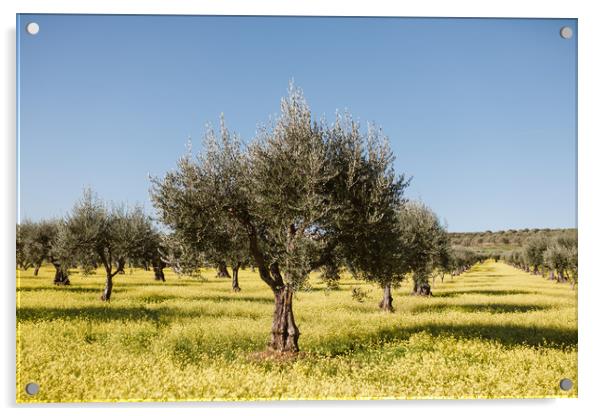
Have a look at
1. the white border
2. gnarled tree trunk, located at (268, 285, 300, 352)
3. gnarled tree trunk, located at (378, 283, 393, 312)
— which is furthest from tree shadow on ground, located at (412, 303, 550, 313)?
gnarled tree trunk, located at (268, 285, 300, 352)

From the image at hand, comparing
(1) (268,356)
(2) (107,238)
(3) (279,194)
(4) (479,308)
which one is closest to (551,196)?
(3) (279,194)

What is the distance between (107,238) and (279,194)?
1380 centimetres

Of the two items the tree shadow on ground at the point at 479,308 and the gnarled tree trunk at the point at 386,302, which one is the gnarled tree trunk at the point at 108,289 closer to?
the gnarled tree trunk at the point at 386,302

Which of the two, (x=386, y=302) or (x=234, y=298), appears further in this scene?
(x=386, y=302)

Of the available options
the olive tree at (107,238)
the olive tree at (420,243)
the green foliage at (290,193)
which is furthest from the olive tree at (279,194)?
the olive tree at (420,243)

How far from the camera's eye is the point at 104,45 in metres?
12.0

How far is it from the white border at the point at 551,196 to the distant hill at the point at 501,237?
3.23ft

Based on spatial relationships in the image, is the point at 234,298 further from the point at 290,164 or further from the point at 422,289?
the point at 422,289

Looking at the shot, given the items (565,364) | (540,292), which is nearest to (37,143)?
(565,364)

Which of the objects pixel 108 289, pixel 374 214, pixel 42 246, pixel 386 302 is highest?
pixel 374 214

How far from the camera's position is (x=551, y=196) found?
1212 centimetres

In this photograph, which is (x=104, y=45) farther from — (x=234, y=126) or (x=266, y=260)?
(x=266, y=260)

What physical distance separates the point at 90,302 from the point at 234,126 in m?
10.2

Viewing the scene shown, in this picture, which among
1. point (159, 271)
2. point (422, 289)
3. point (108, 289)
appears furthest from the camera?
point (422, 289)
